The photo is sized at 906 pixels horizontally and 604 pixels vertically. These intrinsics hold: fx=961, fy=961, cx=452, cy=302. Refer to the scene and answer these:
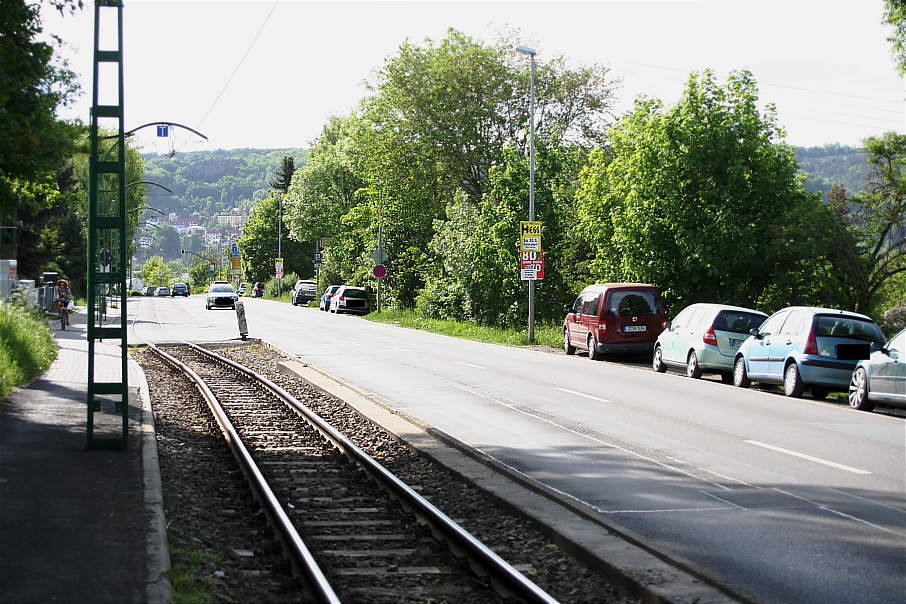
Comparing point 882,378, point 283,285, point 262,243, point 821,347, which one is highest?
point 262,243

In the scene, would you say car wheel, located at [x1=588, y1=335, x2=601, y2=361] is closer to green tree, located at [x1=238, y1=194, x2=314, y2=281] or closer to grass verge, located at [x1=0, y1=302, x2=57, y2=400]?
grass verge, located at [x1=0, y1=302, x2=57, y2=400]

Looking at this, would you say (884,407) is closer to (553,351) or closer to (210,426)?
(210,426)

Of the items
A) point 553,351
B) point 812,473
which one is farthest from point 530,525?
point 553,351

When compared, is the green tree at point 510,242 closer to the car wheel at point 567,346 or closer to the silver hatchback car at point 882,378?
the car wheel at point 567,346

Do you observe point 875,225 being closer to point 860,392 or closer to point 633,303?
point 633,303

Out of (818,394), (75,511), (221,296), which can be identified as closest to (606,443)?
(75,511)

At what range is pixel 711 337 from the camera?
19.6m

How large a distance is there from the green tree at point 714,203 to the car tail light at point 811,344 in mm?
9291

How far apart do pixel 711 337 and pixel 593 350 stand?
5.81m

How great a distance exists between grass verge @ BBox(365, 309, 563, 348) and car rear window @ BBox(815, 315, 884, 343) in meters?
15.0

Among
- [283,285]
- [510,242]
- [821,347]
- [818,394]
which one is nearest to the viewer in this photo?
[821,347]

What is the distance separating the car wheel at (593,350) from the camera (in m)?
25.0

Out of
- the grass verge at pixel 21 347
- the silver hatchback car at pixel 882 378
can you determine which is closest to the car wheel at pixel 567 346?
the silver hatchback car at pixel 882 378

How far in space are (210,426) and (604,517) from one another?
806 cm
